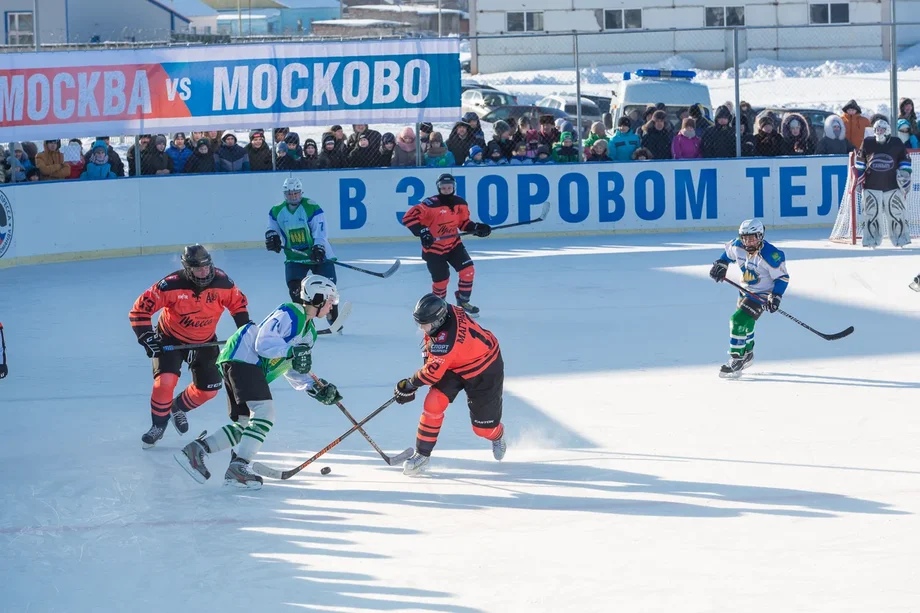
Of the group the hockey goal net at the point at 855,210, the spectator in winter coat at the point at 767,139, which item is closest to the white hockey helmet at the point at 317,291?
the hockey goal net at the point at 855,210

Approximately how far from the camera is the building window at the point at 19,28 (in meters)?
27.3

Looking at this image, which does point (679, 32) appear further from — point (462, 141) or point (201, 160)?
point (201, 160)

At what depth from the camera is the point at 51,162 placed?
15164 mm

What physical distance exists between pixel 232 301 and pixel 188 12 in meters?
36.9

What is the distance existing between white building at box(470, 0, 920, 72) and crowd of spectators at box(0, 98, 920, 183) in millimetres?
14978

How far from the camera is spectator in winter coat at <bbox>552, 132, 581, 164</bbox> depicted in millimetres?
16517

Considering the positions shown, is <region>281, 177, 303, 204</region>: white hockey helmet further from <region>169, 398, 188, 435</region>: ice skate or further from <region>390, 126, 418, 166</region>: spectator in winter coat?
<region>390, 126, 418, 166</region>: spectator in winter coat

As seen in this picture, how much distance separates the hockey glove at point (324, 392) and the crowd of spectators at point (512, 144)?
965 cm

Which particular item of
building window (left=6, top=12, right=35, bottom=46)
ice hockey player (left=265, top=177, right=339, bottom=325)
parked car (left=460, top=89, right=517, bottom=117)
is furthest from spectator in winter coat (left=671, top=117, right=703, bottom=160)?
building window (left=6, top=12, right=35, bottom=46)

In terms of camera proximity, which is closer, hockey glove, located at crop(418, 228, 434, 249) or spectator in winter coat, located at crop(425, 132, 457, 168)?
hockey glove, located at crop(418, 228, 434, 249)

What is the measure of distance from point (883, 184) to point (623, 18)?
2095 centimetres

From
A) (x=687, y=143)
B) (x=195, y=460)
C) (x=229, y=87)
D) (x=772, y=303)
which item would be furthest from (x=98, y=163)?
(x=195, y=460)

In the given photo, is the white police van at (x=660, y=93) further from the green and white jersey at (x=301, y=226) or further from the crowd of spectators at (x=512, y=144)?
the green and white jersey at (x=301, y=226)

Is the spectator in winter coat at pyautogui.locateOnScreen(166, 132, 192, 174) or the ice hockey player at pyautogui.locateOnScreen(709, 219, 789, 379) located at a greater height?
the spectator in winter coat at pyautogui.locateOnScreen(166, 132, 192, 174)
